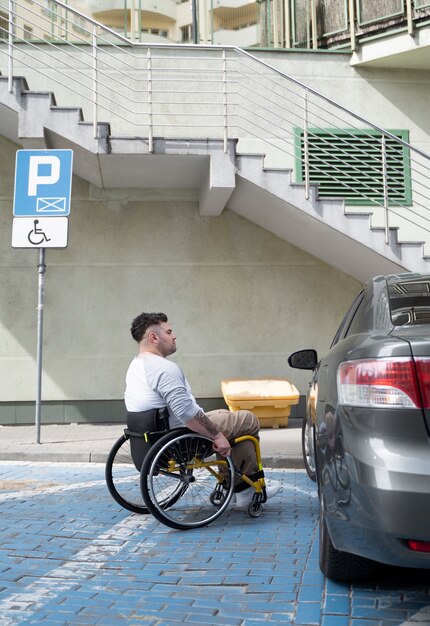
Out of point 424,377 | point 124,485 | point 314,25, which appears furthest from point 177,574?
point 314,25

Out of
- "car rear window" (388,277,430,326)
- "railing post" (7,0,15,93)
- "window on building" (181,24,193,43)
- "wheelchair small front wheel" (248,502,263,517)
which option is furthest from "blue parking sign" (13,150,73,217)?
"car rear window" (388,277,430,326)

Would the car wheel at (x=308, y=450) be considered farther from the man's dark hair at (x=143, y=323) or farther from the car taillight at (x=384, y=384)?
the car taillight at (x=384, y=384)

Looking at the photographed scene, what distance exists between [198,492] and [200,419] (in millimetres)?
701

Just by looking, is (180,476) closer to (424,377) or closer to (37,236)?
(424,377)

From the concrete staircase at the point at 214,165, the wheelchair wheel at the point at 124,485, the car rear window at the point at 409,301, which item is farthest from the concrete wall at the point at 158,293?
the car rear window at the point at 409,301

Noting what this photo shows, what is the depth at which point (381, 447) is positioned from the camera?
2.88 meters

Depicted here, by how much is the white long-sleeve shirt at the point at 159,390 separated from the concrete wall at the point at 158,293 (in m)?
6.18

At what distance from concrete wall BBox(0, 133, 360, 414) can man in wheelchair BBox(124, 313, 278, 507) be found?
20.0 ft

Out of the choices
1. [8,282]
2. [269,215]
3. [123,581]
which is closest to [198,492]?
[123,581]

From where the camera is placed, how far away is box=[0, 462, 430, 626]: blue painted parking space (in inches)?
128

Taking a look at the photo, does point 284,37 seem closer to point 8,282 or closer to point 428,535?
point 8,282

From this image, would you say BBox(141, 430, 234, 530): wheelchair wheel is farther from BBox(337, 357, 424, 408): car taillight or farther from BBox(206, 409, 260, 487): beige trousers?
BBox(337, 357, 424, 408): car taillight

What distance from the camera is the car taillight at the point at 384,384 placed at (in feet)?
9.48

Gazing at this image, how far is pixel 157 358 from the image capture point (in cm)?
531
